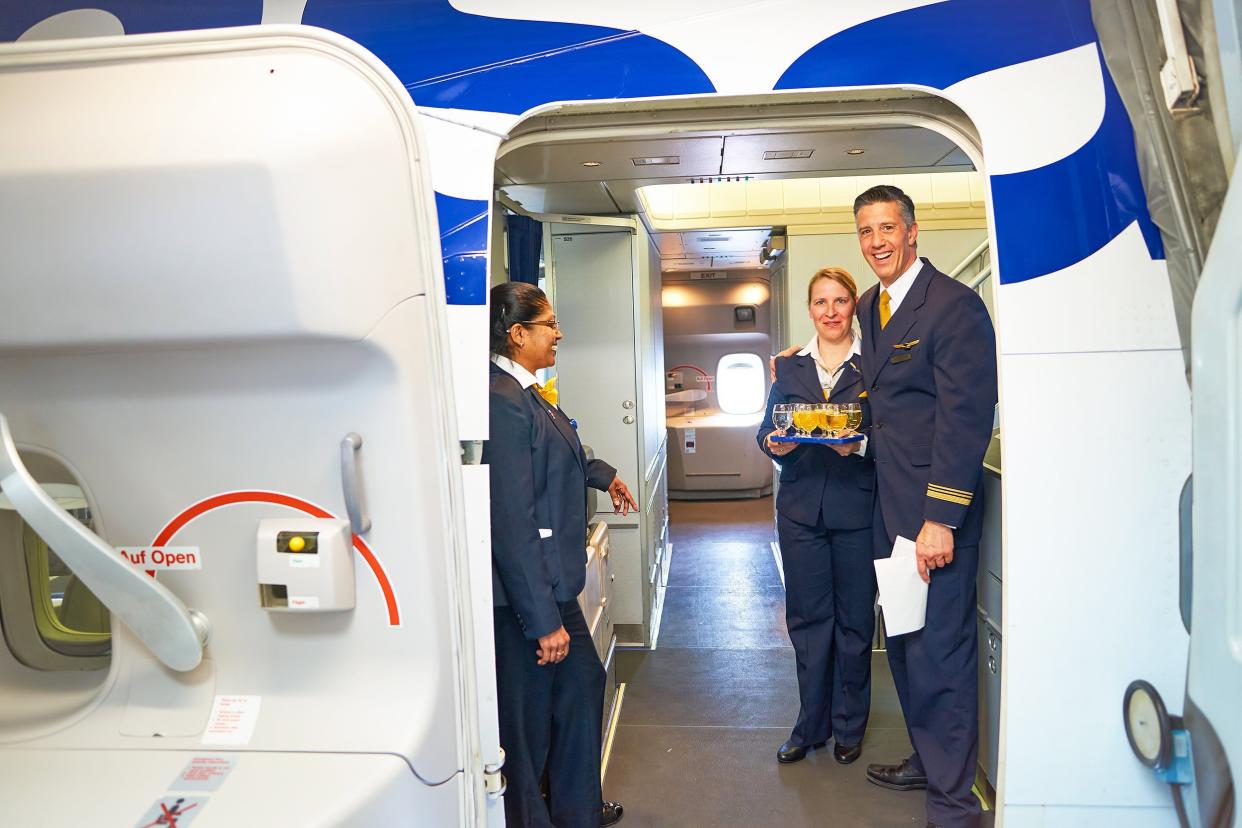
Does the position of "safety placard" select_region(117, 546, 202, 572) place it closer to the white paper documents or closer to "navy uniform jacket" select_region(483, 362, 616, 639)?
"navy uniform jacket" select_region(483, 362, 616, 639)

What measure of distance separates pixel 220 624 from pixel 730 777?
2270 millimetres

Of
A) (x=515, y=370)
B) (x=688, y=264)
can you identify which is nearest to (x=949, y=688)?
(x=515, y=370)

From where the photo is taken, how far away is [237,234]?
55.3 inches

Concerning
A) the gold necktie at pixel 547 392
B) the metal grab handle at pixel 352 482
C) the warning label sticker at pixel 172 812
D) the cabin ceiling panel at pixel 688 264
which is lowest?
the warning label sticker at pixel 172 812

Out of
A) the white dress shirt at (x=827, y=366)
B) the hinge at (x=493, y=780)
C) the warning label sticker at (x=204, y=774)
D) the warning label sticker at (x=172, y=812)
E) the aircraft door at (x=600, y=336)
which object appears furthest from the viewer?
the aircraft door at (x=600, y=336)

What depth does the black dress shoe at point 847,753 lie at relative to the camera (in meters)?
3.29

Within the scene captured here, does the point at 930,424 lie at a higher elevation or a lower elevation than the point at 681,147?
lower

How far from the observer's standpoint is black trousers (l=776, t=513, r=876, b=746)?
3162 mm

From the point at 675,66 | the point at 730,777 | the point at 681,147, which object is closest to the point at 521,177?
the point at 681,147

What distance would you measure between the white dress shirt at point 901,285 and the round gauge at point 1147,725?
1.36 m

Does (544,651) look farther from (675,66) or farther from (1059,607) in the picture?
(675,66)

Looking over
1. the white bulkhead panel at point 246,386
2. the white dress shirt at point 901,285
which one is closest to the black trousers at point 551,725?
the white bulkhead panel at point 246,386

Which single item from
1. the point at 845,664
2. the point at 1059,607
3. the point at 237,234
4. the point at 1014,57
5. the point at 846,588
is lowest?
Answer: the point at 845,664

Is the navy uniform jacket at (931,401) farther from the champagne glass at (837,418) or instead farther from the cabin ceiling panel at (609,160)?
the cabin ceiling panel at (609,160)
